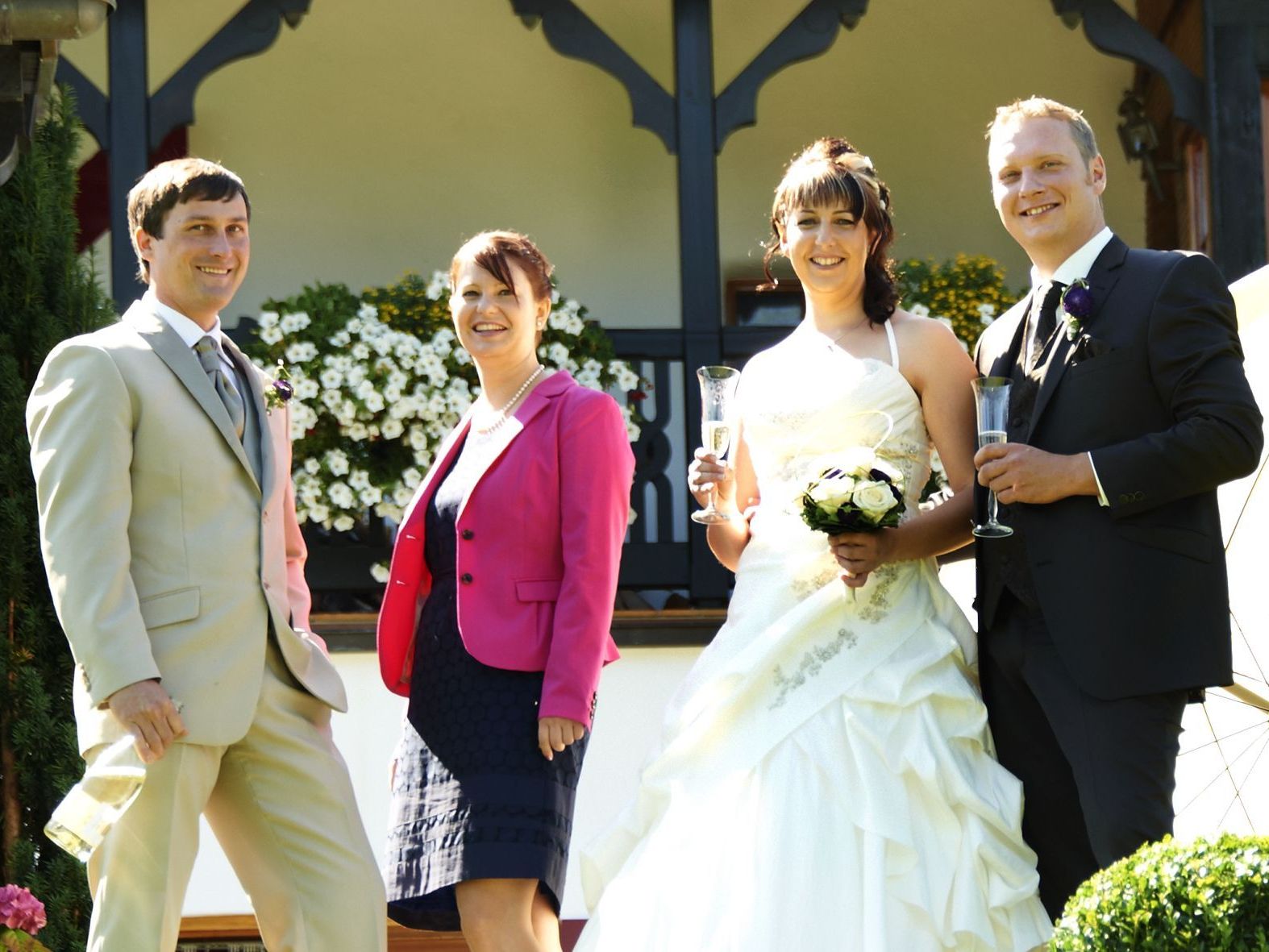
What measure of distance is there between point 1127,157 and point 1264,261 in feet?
6.75

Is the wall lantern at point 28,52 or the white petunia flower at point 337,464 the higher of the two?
the wall lantern at point 28,52

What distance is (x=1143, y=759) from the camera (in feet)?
12.7

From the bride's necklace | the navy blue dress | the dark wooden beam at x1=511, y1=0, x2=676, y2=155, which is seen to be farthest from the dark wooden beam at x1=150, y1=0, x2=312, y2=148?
the bride's necklace

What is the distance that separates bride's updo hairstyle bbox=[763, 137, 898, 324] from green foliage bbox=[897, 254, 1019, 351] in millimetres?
3647

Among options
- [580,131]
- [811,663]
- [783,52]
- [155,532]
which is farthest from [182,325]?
[580,131]

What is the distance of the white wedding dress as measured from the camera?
4.02m

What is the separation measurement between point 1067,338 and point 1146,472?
39 cm

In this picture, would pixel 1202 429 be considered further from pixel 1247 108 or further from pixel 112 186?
pixel 112 186

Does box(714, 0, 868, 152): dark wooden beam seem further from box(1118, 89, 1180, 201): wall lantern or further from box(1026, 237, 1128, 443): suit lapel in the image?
box(1026, 237, 1128, 443): suit lapel

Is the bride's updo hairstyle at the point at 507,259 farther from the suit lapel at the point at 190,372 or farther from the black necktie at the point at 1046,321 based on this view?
the black necktie at the point at 1046,321

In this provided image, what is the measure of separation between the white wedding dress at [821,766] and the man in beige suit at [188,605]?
70cm

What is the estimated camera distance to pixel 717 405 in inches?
169

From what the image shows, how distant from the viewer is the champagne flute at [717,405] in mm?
4270

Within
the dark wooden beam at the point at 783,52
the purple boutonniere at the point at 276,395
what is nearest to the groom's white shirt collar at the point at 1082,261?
the purple boutonniere at the point at 276,395
